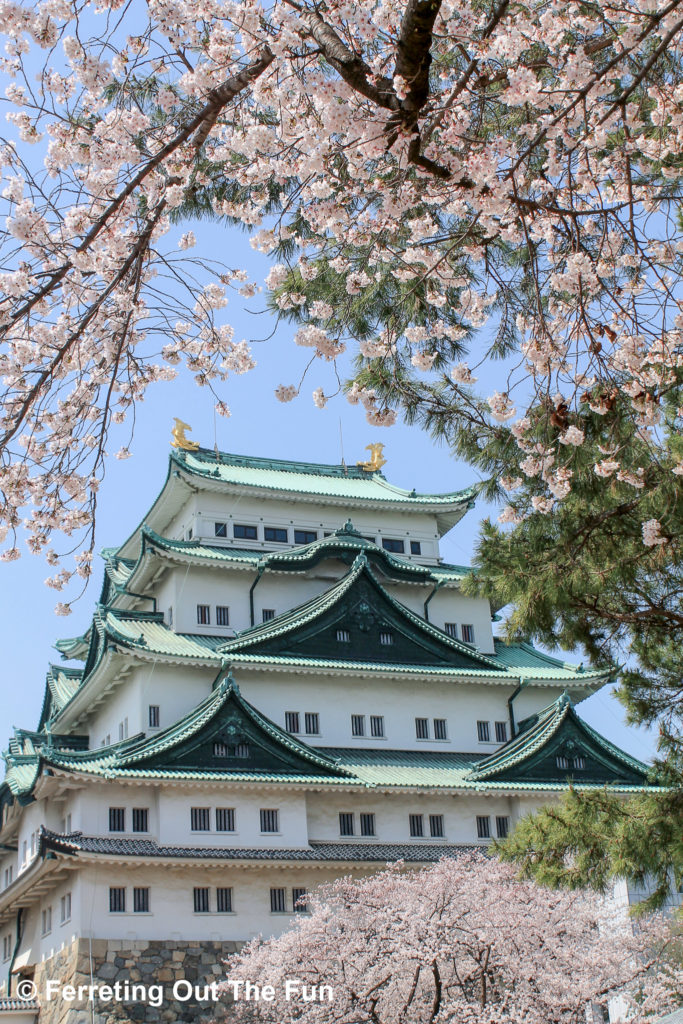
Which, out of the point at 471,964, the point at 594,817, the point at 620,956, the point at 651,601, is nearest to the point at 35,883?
the point at 471,964

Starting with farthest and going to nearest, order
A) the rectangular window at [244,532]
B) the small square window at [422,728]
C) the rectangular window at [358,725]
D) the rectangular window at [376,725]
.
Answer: the rectangular window at [244,532] < the small square window at [422,728] < the rectangular window at [376,725] < the rectangular window at [358,725]

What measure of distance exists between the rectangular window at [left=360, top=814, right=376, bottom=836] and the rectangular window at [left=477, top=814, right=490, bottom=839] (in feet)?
9.45

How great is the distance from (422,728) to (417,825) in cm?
327

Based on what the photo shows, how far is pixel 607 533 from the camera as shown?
10117mm

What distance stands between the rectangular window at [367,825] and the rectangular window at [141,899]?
18.5ft

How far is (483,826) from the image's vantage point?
27.5 m

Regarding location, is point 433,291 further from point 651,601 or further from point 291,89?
point 651,601

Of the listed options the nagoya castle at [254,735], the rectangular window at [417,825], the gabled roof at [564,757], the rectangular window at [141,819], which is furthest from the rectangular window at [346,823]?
the rectangular window at [141,819]

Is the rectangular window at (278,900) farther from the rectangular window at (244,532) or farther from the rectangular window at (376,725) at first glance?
the rectangular window at (244,532)

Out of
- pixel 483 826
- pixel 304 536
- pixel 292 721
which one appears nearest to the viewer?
pixel 483 826

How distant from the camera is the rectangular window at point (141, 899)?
75.0ft

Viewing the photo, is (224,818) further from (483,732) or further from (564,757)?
(564,757)

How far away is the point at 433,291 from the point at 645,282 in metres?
2.00

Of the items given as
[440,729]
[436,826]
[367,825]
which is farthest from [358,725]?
[436,826]
